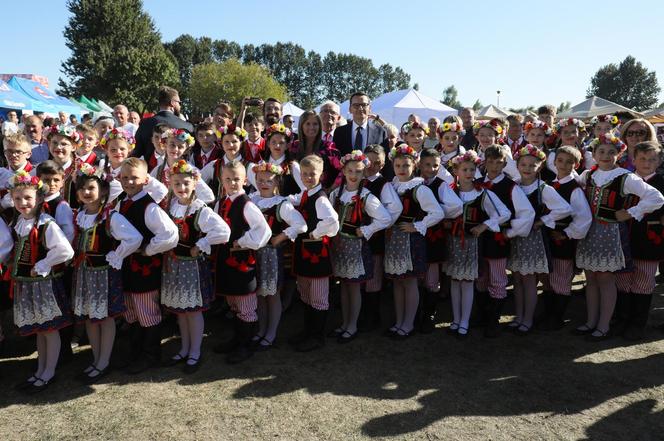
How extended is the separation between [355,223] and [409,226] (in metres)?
0.48

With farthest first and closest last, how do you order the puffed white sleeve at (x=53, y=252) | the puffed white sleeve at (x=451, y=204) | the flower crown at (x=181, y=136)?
the flower crown at (x=181, y=136), the puffed white sleeve at (x=451, y=204), the puffed white sleeve at (x=53, y=252)

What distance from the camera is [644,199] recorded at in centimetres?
391

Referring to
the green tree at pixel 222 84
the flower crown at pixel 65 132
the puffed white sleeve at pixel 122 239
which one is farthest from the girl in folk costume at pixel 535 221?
the green tree at pixel 222 84

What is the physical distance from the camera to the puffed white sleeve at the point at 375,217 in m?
4.03

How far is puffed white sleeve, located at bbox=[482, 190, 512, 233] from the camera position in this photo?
4.07 meters

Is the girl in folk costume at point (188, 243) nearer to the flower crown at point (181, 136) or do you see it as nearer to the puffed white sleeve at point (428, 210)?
the flower crown at point (181, 136)

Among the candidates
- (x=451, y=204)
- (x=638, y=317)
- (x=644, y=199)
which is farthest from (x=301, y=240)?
(x=638, y=317)

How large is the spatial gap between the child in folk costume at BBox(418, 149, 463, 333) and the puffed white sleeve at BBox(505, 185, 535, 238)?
1.54 feet

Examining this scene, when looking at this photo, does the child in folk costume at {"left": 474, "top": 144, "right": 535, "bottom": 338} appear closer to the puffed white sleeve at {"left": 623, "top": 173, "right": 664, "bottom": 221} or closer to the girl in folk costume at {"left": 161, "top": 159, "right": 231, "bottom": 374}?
the puffed white sleeve at {"left": 623, "top": 173, "right": 664, "bottom": 221}

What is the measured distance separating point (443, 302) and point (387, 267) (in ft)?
4.96

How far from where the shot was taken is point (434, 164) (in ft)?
14.2

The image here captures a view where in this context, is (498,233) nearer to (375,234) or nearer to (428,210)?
(428,210)

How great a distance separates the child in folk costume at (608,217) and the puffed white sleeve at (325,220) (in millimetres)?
2267

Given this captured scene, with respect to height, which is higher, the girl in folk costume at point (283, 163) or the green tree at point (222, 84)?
the green tree at point (222, 84)
